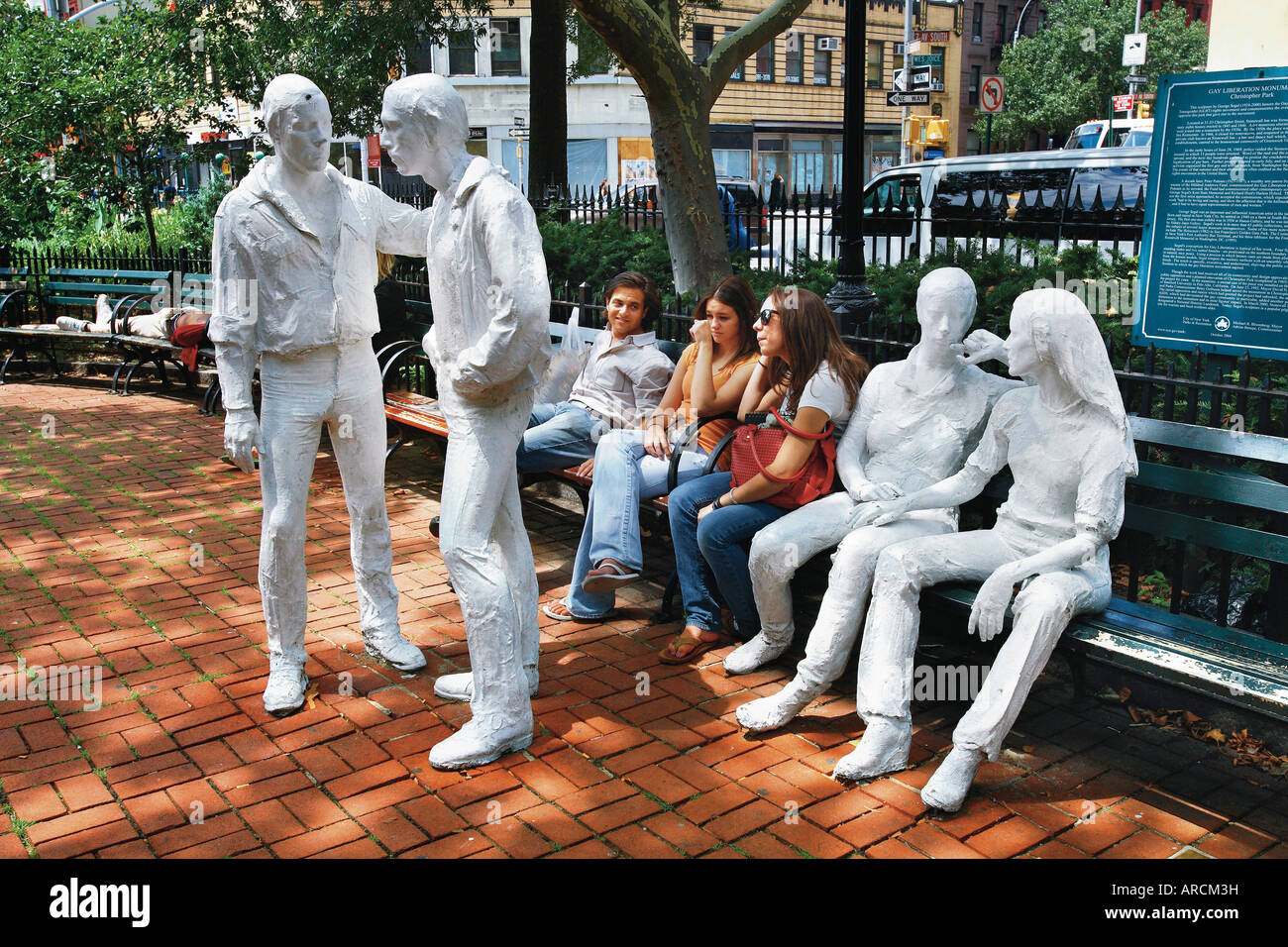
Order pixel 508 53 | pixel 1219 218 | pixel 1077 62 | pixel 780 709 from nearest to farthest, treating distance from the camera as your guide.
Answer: pixel 780 709 → pixel 1219 218 → pixel 508 53 → pixel 1077 62

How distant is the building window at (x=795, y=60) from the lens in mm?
45344

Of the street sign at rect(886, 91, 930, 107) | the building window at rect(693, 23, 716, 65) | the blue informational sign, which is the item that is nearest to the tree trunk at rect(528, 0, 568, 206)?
the blue informational sign

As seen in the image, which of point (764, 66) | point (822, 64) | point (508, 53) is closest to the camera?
point (508, 53)

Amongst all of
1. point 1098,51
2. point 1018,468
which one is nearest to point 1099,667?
point 1018,468

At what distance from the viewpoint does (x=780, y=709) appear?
4.16m

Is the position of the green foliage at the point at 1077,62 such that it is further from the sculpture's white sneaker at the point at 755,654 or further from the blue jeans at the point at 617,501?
the sculpture's white sneaker at the point at 755,654

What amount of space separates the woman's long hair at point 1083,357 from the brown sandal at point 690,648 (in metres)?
1.83

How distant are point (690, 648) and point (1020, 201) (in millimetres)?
4799

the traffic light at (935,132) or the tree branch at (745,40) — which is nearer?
the tree branch at (745,40)

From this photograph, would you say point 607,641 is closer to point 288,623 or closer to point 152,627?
point 288,623

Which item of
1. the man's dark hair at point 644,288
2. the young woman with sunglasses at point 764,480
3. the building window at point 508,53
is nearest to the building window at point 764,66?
the building window at point 508,53

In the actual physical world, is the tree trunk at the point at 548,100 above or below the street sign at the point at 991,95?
below

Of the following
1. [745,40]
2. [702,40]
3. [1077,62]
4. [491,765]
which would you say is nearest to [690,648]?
[491,765]

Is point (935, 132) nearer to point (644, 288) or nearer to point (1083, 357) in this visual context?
point (644, 288)
